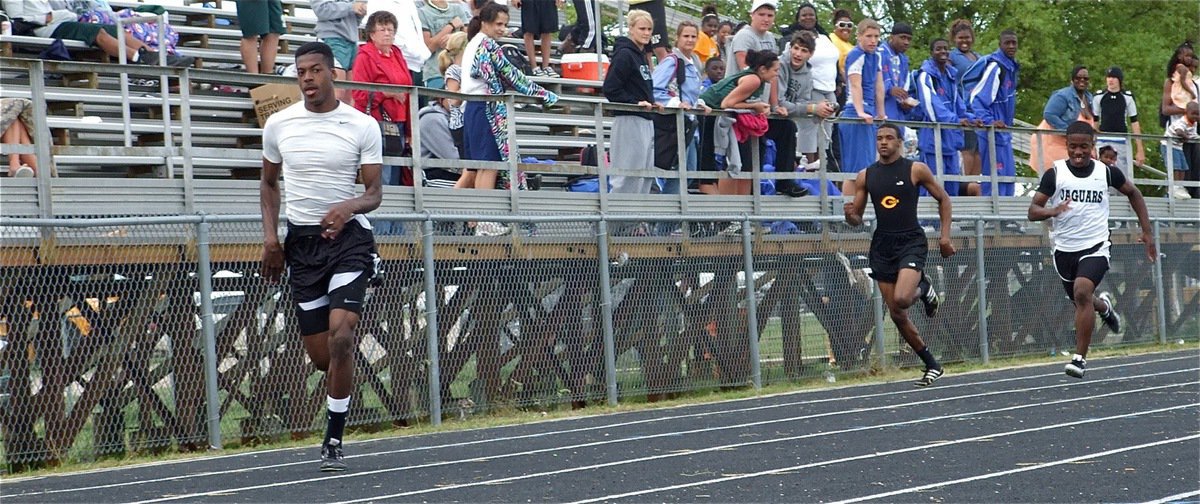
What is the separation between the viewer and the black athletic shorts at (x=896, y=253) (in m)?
15.3

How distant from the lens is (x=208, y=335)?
39.2 feet

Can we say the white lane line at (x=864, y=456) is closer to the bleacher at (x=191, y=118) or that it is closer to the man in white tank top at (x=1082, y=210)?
the man in white tank top at (x=1082, y=210)

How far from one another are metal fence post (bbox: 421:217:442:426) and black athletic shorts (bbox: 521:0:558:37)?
6.89 m

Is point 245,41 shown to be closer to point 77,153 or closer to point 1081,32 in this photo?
point 77,153

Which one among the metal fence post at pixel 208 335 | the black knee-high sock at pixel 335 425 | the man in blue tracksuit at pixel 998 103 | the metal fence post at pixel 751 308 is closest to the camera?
the black knee-high sock at pixel 335 425

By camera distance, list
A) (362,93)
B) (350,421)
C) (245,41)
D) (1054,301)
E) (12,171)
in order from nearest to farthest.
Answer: (12,171) → (350,421) → (362,93) → (245,41) → (1054,301)

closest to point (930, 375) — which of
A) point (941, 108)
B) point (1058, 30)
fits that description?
point (941, 108)

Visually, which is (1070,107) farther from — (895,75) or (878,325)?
(878,325)

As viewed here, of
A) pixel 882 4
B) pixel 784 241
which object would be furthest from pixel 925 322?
pixel 882 4

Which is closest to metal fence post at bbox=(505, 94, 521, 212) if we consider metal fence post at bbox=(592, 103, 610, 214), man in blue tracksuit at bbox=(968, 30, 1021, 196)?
metal fence post at bbox=(592, 103, 610, 214)

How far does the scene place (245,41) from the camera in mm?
16469

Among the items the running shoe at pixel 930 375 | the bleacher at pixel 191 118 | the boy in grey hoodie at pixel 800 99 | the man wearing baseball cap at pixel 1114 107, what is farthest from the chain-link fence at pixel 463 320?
the man wearing baseball cap at pixel 1114 107

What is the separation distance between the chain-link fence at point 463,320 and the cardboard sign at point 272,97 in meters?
1.23

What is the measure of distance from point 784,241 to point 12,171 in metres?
7.47
